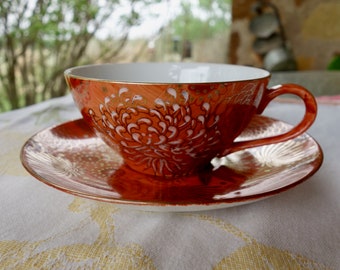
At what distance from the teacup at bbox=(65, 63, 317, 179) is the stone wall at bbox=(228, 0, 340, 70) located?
1.79 metres

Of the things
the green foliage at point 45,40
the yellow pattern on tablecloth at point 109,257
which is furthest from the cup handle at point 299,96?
the green foliage at point 45,40

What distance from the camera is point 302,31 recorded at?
199cm

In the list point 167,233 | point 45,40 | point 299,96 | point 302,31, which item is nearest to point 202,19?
point 302,31

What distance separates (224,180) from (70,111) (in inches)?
16.8

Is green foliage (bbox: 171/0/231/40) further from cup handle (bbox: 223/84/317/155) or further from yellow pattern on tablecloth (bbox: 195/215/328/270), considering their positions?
yellow pattern on tablecloth (bbox: 195/215/328/270)

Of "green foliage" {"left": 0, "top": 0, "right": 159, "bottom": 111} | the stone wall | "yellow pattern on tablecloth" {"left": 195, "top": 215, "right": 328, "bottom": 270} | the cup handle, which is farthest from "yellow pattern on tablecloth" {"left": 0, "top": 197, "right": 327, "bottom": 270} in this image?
the stone wall

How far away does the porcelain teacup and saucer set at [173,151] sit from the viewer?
0.93 ft

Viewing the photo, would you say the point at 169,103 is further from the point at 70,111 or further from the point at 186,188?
the point at 70,111

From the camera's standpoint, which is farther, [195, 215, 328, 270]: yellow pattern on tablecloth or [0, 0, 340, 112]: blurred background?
[0, 0, 340, 112]: blurred background

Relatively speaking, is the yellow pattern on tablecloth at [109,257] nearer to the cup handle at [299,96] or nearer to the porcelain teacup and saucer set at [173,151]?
the porcelain teacup and saucer set at [173,151]

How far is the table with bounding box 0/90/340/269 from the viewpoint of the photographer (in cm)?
23

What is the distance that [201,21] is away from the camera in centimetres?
234

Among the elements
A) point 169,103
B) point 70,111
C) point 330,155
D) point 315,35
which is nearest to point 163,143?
point 169,103

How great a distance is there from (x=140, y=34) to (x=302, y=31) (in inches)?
37.8
